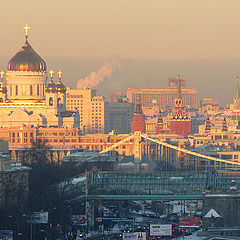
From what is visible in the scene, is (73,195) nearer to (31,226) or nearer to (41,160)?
(31,226)

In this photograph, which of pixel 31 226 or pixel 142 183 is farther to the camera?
pixel 142 183

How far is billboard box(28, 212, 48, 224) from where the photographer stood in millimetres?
105812

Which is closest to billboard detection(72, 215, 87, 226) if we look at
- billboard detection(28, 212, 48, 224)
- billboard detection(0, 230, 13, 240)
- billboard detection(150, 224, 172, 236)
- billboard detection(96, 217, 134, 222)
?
billboard detection(96, 217, 134, 222)

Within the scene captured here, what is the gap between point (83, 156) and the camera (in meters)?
192

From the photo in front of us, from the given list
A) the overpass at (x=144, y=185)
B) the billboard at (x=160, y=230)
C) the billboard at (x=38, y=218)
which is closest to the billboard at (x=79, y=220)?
the billboard at (x=38, y=218)

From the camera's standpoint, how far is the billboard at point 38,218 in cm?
10581

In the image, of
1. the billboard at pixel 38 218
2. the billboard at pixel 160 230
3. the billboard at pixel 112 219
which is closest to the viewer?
the billboard at pixel 38 218

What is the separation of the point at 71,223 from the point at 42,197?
3107 millimetres

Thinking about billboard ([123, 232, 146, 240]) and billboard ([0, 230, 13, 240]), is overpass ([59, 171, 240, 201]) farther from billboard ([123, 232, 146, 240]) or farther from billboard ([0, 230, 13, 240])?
billboard ([0, 230, 13, 240])

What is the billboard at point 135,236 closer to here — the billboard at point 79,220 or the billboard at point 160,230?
the billboard at point 160,230

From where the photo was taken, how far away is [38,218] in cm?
10650

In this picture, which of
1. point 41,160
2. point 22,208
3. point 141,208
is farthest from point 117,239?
point 41,160

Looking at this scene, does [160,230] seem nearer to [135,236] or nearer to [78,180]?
[135,236]

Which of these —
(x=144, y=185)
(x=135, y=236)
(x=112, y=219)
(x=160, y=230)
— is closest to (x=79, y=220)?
(x=112, y=219)
